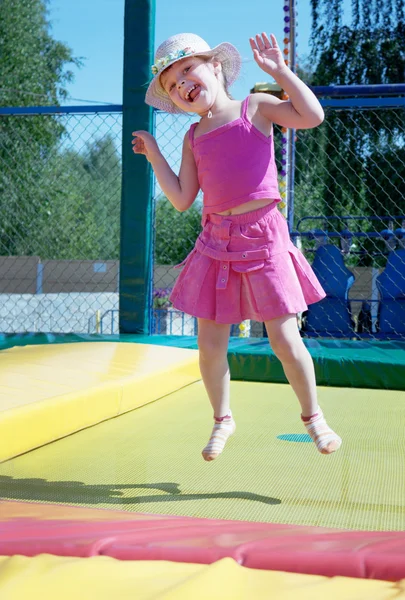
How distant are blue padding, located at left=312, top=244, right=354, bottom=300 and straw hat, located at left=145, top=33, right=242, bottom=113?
9.86 feet

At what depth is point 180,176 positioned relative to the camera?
176 centimetres

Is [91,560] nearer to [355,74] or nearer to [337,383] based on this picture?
[337,383]

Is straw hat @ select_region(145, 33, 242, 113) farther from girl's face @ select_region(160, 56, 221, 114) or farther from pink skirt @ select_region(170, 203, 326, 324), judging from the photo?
pink skirt @ select_region(170, 203, 326, 324)

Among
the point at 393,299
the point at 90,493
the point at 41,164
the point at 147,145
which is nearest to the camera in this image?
the point at 90,493

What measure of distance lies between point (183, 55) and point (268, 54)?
21 cm

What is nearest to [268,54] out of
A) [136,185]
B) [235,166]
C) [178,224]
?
[235,166]

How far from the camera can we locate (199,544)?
37.8 inches

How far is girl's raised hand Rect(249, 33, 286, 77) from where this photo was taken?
1619 millimetres

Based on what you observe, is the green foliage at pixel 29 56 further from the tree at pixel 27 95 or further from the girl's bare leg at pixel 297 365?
the girl's bare leg at pixel 297 365

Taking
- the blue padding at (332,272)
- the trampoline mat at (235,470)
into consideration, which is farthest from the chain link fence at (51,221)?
the trampoline mat at (235,470)

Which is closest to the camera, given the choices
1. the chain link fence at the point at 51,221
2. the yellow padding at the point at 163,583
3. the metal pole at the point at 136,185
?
the yellow padding at the point at 163,583

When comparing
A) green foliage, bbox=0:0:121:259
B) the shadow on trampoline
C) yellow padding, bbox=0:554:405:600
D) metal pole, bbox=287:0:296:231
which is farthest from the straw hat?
green foliage, bbox=0:0:121:259

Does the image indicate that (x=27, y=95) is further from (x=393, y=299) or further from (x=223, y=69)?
(x=223, y=69)

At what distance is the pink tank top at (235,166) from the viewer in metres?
1.64
